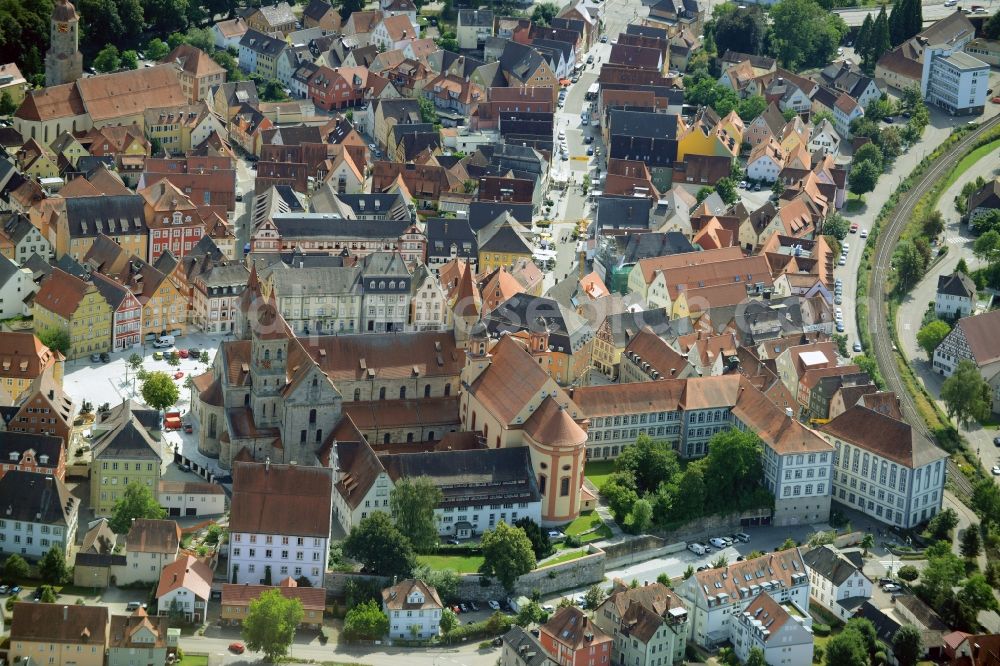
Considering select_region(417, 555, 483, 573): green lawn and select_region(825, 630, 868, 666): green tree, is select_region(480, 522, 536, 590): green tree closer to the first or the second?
select_region(417, 555, 483, 573): green lawn

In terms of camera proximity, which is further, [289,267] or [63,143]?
[63,143]

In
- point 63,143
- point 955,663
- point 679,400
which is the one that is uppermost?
point 63,143

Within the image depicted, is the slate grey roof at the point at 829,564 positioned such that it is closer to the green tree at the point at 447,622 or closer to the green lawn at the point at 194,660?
the green tree at the point at 447,622

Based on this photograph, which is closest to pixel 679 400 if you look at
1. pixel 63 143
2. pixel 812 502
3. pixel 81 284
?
pixel 812 502

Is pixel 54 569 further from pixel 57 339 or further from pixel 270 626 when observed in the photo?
pixel 57 339

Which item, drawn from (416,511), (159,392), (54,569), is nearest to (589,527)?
(416,511)

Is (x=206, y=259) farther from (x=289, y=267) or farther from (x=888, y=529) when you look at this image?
(x=888, y=529)

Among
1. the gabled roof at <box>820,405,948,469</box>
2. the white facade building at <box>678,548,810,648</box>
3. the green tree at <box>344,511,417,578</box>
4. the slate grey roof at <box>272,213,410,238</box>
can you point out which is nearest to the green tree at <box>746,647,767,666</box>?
the white facade building at <box>678,548,810,648</box>
